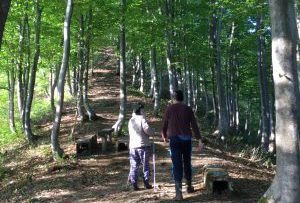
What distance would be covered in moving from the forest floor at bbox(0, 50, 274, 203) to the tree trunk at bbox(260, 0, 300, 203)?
1.61 meters

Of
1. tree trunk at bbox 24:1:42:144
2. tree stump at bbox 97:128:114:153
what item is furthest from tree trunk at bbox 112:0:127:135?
tree trunk at bbox 24:1:42:144

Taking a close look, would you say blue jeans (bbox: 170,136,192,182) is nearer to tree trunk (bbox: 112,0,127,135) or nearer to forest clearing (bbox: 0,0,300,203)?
forest clearing (bbox: 0,0,300,203)

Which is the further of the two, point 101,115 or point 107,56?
point 107,56

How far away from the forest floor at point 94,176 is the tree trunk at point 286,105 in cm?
161

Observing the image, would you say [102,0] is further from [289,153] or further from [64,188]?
[289,153]

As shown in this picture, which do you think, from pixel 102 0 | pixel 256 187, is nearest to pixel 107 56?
pixel 102 0

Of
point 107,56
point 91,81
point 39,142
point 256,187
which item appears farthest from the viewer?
point 107,56

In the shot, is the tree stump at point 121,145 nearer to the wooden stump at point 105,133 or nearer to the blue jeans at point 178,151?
the wooden stump at point 105,133

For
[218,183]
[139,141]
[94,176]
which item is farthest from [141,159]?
[94,176]

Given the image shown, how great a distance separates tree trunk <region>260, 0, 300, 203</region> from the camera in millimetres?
5758

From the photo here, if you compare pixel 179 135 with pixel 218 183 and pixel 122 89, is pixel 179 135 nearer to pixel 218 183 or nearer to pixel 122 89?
pixel 218 183

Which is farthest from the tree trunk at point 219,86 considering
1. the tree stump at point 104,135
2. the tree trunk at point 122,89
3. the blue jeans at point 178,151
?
the blue jeans at point 178,151

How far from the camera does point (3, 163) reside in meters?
16.6

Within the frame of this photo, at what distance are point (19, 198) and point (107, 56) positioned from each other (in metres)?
37.6
